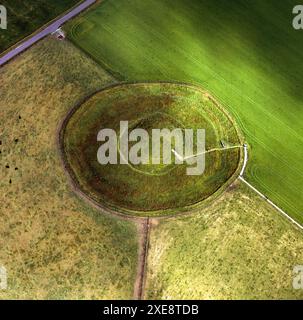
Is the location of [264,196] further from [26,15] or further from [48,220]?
[26,15]

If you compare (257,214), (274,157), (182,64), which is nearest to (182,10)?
(182,64)

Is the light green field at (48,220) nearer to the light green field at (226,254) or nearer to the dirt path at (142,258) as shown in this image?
the dirt path at (142,258)

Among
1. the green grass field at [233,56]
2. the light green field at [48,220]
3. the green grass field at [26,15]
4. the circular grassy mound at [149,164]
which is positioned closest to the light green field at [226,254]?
the circular grassy mound at [149,164]

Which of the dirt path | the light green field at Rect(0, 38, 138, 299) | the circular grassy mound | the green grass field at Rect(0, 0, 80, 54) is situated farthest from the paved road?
the dirt path

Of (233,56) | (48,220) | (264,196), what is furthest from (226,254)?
(233,56)

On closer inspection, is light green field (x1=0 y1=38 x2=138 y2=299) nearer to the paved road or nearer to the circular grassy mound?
the circular grassy mound

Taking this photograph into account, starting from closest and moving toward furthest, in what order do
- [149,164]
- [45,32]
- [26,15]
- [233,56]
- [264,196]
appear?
[264,196], [149,164], [233,56], [45,32], [26,15]
